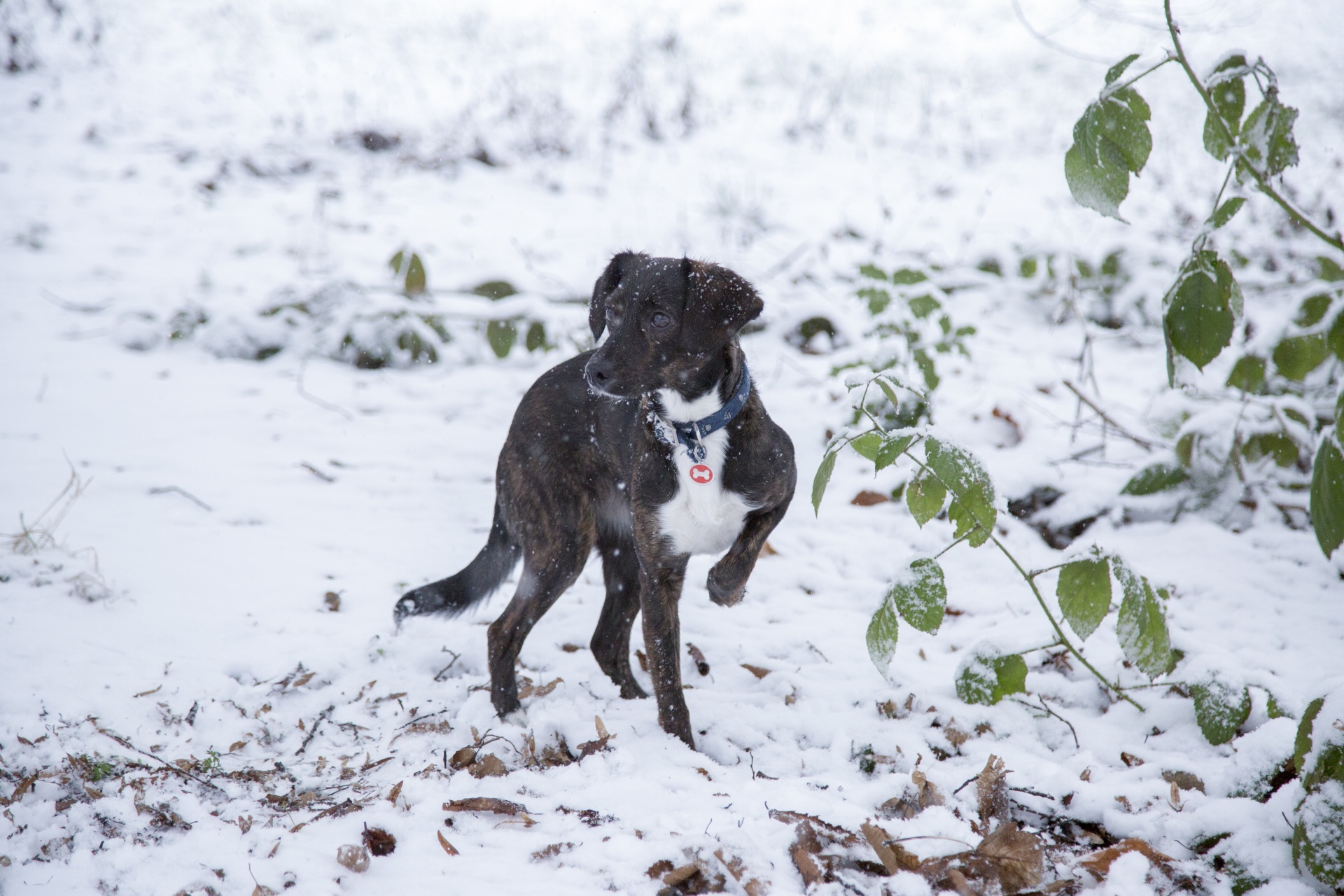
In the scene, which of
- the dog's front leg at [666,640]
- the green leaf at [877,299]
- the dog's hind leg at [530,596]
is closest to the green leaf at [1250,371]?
the green leaf at [877,299]

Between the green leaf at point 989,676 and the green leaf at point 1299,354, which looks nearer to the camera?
the green leaf at point 989,676

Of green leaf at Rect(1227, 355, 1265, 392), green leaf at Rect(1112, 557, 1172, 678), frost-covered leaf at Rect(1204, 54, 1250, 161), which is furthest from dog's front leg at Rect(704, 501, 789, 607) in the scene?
green leaf at Rect(1227, 355, 1265, 392)

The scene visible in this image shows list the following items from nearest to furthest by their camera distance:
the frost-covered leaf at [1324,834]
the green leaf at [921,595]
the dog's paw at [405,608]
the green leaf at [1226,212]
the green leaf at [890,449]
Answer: the frost-covered leaf at [1324,834] → the green leaf at [1226,212] → the green leaf at [890,449] → the green leaf at [921,595] → the dog's paw at [405,608]

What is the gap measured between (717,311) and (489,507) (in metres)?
2.51

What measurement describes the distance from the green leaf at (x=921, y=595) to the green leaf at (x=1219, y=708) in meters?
0.96

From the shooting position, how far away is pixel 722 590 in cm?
304

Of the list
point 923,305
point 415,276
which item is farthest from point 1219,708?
point 415,276

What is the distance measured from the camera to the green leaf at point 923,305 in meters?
4.91

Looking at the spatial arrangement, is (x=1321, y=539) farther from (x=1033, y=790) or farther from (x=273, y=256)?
(x=273, y=256)

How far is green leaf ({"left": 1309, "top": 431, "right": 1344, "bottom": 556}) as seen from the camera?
1895 millimetres

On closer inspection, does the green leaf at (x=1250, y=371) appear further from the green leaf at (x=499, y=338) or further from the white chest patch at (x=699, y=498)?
the green leaf at (x=499, y=338)

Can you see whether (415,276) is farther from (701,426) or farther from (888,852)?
(888,852)

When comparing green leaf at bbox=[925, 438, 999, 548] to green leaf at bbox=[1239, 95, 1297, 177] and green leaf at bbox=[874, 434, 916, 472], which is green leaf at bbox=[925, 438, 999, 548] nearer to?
green leaf at bbox=[874, 434, 916, 472]

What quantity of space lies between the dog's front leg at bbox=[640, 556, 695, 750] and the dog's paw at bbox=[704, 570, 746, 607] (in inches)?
4.3
